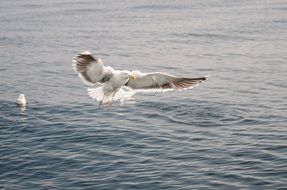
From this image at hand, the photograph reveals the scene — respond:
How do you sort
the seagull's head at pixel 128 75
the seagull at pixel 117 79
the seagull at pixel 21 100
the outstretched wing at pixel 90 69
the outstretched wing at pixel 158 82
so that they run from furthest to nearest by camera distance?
1. the seagull at pixel 21 100
2. the seagull's head at pixel 128 75
3. the outstretched wing at pixel 158 82
4. the seagull at pixel 117 79
5. the outstretched wing at pixel 90 69

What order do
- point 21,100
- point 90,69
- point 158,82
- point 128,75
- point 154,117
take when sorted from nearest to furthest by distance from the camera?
1. point 90,69
2. point 128,75
3. point 158,82
4. point 154,117
5. point 21,100

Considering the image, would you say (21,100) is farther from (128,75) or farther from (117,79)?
(128,75)

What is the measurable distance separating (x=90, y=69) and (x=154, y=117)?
13.3m

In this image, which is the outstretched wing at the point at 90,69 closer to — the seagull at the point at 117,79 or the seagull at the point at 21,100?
the seagull at the point at 117,79

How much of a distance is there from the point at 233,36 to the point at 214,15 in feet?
69.7

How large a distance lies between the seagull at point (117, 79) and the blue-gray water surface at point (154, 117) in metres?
4.35

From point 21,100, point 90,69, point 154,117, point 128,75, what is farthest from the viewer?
point 21,100

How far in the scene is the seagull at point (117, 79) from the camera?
2173cm

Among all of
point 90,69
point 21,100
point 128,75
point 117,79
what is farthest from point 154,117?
point 90,69

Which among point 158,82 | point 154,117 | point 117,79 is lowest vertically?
point 154,117

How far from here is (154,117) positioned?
34.7 meters

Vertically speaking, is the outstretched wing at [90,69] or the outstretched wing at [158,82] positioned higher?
the outstretched wing at [90,69]

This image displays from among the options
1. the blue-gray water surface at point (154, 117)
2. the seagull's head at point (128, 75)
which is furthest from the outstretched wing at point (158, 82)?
the blue-gray water surface at point (154, 117)

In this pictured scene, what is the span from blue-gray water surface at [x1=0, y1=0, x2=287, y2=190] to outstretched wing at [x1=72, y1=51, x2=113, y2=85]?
201 inches
